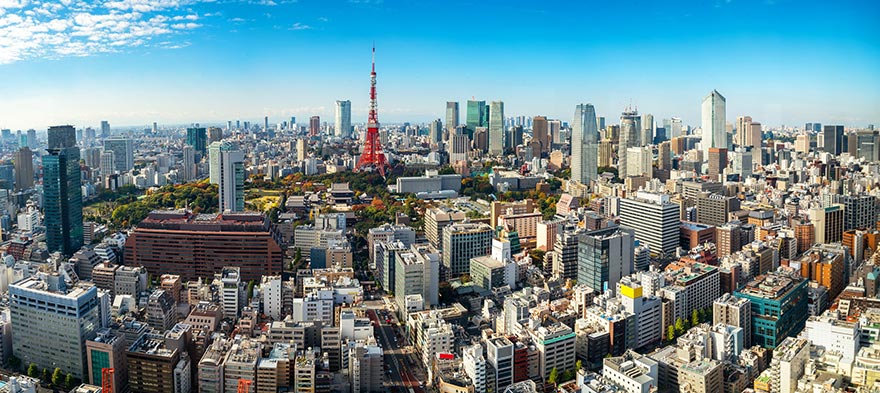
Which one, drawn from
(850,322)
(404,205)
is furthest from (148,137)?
(850,322)

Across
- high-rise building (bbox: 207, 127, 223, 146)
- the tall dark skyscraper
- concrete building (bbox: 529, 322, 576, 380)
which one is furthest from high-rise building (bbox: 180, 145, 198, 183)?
concrete building (bbox: 529, 322, 576, 380)

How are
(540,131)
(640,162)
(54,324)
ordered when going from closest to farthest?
1. (54,324)
2. (640,162)
3. (540,131)

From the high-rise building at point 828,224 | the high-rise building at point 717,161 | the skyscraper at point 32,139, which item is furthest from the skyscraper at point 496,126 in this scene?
the high-rise building at point 828,224

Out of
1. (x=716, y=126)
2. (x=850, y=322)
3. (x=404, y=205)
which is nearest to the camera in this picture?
(x=850, y=322)

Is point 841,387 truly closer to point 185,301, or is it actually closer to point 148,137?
point 185,301

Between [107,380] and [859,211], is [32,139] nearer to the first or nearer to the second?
[107,380]

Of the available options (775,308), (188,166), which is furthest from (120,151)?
(775,308)
